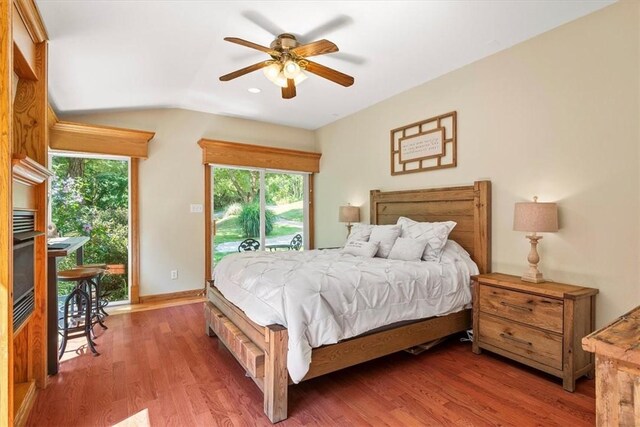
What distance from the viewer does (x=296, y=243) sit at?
224 inches

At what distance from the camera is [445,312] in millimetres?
2691

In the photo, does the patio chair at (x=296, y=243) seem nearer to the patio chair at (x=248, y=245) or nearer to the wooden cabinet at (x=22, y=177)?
the patio chair at (x=248, y=245)

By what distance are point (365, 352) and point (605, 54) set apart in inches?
108

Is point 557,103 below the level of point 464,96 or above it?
below

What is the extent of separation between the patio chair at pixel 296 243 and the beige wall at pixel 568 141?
110 inches

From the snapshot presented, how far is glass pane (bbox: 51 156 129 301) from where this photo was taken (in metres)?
3.89

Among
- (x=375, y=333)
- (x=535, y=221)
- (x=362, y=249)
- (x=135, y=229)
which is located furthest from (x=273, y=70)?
(x=135, y=229)

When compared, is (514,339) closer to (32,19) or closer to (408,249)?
(408,249)

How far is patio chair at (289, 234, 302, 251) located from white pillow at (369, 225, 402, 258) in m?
2.39

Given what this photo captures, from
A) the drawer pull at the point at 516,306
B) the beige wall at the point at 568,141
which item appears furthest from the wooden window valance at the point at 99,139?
the drawer pull at the point at 516,306

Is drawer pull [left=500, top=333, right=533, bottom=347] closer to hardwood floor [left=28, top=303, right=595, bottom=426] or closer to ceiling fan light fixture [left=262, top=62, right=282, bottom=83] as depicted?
hardwood floor [left=28, top=303, right=595, bottom=426]

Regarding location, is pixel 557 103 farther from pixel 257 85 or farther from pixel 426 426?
pixel 257 85

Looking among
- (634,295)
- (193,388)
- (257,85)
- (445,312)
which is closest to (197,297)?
(193,388)

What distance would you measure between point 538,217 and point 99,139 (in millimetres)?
4689
